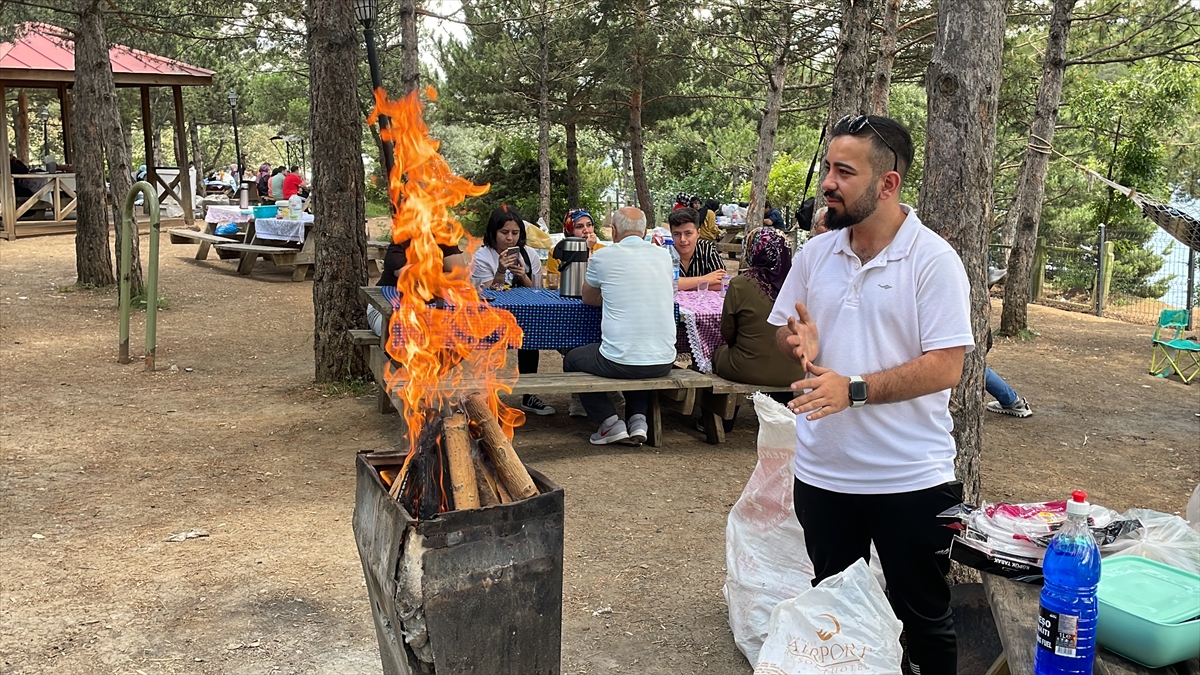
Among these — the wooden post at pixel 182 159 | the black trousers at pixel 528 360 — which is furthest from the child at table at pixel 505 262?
the wooden post at pixel 182 159

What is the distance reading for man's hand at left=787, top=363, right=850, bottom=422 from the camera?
8.05 feet

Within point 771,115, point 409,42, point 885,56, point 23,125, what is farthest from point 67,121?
point 885,56

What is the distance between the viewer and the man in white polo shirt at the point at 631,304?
6141 millimetres

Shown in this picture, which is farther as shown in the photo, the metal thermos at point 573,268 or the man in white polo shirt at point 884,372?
the metal thermos at point 573,268

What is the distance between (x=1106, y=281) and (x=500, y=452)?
570 inches

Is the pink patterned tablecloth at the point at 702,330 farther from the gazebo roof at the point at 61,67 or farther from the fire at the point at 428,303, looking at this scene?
the gazebo roof at the point at 61,67

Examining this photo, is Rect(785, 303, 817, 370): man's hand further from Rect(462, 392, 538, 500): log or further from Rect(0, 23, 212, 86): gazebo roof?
Rect(0, 23, 212, 86): gazebo roof

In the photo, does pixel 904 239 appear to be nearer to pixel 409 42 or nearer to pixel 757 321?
pixel 757 321

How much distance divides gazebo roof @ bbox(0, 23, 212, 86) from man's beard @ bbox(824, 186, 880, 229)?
737 inches

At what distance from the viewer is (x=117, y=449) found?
→ 6254mm

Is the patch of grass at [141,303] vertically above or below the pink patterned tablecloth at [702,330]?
below

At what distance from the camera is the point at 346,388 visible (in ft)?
25.7

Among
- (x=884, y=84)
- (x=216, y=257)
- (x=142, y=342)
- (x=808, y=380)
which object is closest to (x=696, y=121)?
(x=216, y=257)

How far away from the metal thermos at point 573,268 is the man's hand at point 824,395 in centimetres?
427
